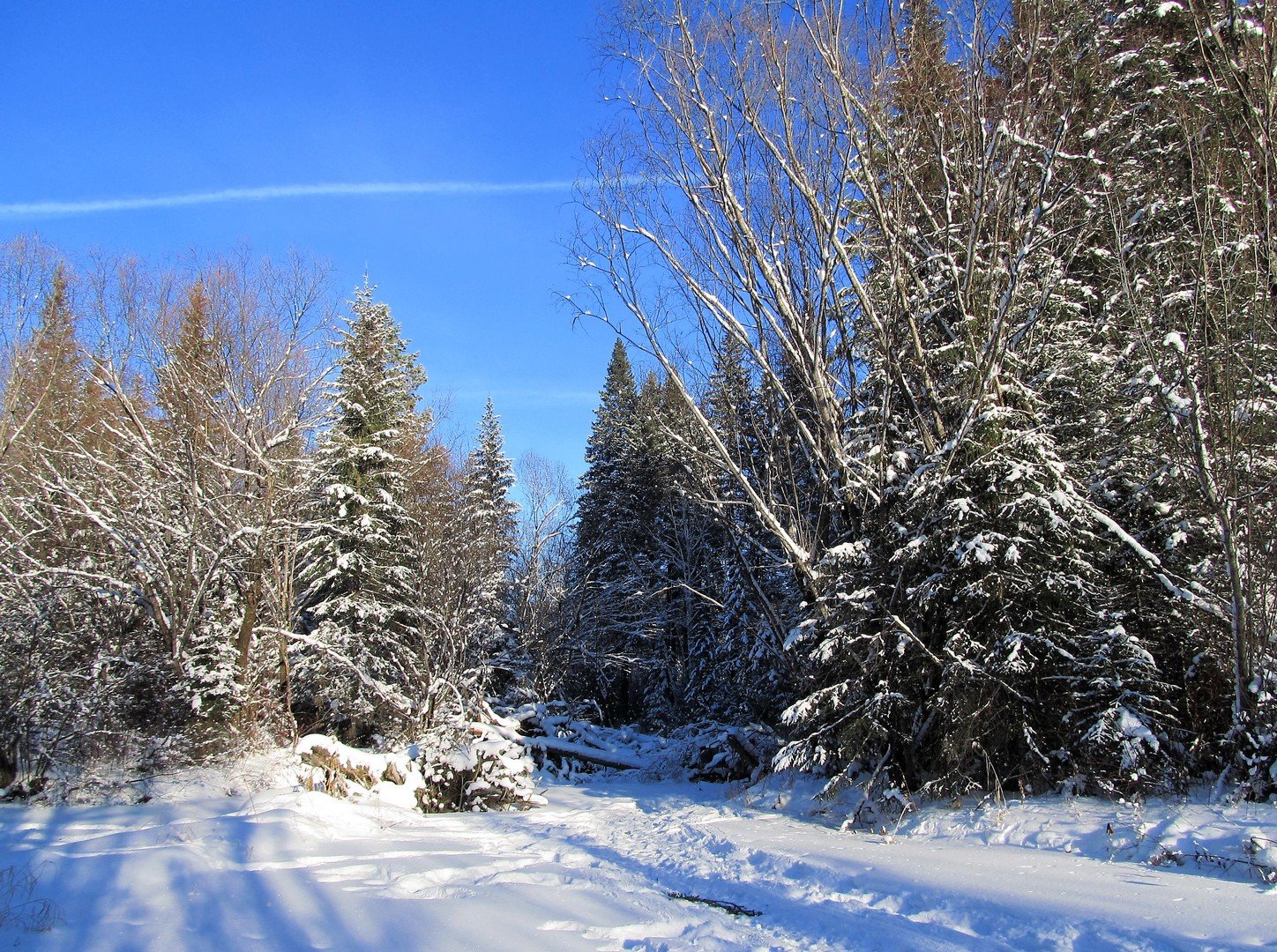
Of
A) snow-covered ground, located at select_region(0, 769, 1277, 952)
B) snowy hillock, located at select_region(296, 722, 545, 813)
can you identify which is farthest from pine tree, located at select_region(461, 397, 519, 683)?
snow-covered ground, located at select_region(0, 769, 1277, 952)

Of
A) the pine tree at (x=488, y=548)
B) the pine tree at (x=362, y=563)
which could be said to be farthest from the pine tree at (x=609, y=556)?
the pine tree at (x=362, y=563)

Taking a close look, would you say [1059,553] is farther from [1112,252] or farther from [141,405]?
[141,405]

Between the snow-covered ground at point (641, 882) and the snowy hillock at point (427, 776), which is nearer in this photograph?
the snow-covered ground at point (641, 882)

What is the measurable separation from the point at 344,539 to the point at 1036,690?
14.1 meters

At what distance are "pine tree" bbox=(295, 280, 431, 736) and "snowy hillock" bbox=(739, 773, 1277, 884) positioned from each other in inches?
361

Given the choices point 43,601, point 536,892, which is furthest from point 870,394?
point 43,601

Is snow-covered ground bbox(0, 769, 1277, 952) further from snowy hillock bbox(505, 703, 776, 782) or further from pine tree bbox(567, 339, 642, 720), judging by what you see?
pine tree bbox(567, 339, 642, 720)

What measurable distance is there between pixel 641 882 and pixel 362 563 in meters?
12.6

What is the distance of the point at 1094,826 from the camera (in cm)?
625

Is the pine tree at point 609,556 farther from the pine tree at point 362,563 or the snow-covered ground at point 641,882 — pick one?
the snow-covered ground at point 641,882

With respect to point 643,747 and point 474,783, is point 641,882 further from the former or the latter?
point 643,747

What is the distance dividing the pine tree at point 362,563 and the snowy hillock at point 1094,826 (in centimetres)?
917

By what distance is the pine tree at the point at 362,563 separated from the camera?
48.9 feet

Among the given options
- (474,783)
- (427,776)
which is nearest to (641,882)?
(474,783)
